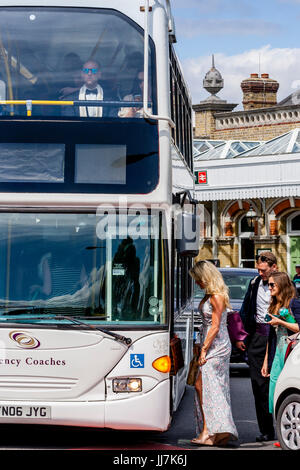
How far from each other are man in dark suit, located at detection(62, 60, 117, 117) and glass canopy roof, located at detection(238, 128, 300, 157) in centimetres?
3195

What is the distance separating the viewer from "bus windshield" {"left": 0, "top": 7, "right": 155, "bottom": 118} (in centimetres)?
905

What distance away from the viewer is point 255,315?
1030 centimetres

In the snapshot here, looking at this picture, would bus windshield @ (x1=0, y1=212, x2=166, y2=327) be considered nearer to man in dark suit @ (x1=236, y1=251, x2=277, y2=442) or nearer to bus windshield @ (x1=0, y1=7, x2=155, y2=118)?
bus windshield @ (x1=0, y1=7, x2=155, y2=118)

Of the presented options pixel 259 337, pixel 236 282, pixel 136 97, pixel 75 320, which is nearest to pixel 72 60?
pixel 136 97

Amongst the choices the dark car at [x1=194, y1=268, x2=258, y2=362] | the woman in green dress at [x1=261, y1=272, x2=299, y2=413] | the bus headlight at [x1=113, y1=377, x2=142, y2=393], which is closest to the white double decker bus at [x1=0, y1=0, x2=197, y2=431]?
the bus headlight at [x1=113, y1=377, x2=142, y2=393]

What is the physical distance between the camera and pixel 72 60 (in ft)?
30.3

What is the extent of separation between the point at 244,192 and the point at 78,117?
32240 millimetres

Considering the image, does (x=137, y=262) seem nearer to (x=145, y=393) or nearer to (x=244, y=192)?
(x=145, y=393)

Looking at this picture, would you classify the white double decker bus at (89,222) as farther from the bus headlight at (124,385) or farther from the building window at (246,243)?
the building window at (246,243)

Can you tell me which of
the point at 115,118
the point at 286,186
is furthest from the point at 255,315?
the point at 286,186

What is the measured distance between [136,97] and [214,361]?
258 centimetres

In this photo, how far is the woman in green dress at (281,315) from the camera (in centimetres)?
923
